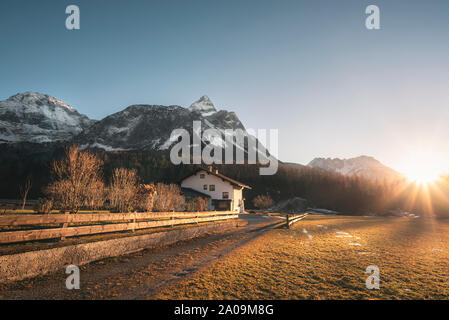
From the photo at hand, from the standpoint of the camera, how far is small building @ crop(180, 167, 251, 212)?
49.2m

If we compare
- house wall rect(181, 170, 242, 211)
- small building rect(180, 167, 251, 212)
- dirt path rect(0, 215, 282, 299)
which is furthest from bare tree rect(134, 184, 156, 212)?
house wall rect(181, 170, 242, 211)

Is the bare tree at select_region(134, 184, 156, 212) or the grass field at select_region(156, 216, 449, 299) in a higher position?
the bare tree at select_region(134, 184, 156, 212)

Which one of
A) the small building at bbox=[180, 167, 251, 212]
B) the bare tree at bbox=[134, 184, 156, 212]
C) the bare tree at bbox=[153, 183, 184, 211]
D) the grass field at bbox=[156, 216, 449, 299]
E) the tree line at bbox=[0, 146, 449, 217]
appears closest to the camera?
the grass field at bbox=[156, 216, 449, 299]

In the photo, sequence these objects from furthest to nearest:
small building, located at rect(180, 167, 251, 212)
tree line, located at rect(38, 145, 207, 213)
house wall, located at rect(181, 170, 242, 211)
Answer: house wall, located at rect(181, 170, 242, 211)
small building, located at rect(180, 167, 251, 212)
tree line, located at rect(38, 145, 207, 213)

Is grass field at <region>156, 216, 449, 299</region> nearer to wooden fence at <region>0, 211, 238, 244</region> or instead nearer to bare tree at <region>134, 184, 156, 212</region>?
wooden fence at <region>0, 211, 238, 244</region>

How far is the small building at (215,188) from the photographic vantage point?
49156 mm

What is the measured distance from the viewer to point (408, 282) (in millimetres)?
6527

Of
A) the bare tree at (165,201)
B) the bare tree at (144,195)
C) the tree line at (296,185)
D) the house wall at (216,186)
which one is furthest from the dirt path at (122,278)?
the tree line at (296,185)

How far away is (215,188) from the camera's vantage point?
50.6 meters

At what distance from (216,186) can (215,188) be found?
500 millimetres

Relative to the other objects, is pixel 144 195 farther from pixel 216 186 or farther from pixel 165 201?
pixel 216 186
